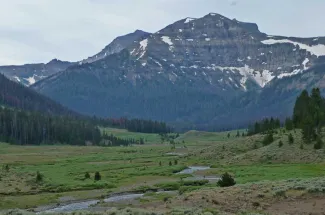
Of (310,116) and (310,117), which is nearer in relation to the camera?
(310,117)

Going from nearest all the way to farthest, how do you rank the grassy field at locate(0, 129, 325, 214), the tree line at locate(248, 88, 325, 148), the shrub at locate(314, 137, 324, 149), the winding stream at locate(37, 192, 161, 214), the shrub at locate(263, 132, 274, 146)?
the winding stream at locate(37, 192, 161, 214) < the grassy field at locate(0, 129, 325, 214) < the shrub at locate(314, 137, 324, 149) < the tree line at locate(248, 88, 325, 148) < the shrub at locate(263, 132, 274, 146)

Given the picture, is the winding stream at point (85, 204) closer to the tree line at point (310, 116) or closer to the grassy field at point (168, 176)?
the grassy field at point (168, 176)

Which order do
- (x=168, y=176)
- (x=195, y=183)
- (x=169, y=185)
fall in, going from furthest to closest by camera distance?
1. (x=168, y=176)
2. (x=195, y=183)
3. (x=169, y=185)

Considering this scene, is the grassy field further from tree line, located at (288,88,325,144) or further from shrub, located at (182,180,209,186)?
tree line, located at (288,88,325,144)

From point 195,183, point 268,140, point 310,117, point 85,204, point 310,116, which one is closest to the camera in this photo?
point 85,204

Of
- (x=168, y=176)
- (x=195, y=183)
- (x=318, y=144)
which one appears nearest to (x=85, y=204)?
(x=195, y=183)

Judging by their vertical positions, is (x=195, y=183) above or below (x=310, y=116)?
below

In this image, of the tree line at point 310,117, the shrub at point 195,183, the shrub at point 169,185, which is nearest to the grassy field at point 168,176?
the shrub at point 169,185

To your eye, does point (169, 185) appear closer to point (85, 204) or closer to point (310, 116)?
point (85, 204)

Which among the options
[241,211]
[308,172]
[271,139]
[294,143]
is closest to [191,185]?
[308,172]

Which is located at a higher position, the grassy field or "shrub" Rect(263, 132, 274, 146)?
"shrub" Rect(263, 132, 274, 146)

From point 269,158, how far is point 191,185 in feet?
107

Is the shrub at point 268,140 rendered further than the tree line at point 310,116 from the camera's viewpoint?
Yes

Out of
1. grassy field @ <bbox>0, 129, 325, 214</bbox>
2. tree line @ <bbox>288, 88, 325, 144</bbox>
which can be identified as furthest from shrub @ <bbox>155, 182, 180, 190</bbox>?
tree line @ <bbox>288, 88, 325, 144</bbox>
